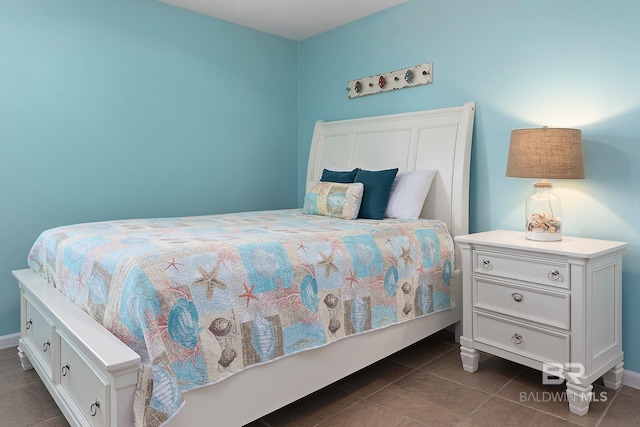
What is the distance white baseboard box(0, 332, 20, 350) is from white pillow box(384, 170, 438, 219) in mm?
2506

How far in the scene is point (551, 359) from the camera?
6.97ft

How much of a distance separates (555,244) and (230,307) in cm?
162

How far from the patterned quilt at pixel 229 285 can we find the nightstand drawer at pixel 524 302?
309 millimetres

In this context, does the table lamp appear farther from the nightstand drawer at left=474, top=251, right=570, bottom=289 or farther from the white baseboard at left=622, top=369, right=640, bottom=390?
the white baseboard at left=622, top=369, right=640, bottom=390

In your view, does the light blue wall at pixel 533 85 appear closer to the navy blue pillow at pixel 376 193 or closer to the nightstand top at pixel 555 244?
the nightstand top at pixel 555 244

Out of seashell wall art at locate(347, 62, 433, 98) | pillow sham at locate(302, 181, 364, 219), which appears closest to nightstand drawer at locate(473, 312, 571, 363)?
pillow sham at locate(302, 181, 364, 219)

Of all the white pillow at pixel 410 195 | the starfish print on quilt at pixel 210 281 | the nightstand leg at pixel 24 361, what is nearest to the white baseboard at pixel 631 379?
the white pillow at pixel 410 195

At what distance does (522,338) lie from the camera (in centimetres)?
223

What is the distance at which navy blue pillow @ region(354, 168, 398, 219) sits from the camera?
2.91m

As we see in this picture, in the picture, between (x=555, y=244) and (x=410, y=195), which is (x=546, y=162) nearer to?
(x=555, y=244)

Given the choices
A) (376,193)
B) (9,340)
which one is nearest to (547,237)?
(376,193)

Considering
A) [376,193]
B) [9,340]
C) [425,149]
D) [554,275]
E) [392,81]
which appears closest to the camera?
[554,275]

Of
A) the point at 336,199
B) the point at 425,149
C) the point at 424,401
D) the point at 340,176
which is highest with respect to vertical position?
the point at 425,149

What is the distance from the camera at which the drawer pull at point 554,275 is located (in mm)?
2082
